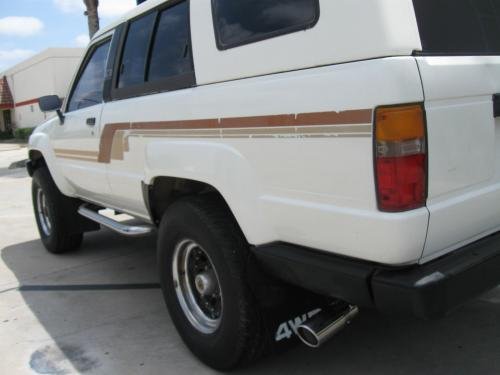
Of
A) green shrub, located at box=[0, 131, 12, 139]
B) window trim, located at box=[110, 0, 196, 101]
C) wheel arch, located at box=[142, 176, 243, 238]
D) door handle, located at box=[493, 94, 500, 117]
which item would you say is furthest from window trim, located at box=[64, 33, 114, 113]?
green shrub, located at box=[0, 131, 12, 139]

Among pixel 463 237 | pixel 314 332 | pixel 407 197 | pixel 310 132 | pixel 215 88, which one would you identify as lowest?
pixel 314 332

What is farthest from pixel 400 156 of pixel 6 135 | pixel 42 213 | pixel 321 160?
pixel 6 135

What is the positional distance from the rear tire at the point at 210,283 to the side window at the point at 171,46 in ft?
2.68

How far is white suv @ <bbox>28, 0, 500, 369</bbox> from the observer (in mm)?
2016

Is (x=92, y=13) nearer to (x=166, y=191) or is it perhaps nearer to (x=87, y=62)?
(x=87, y=62)

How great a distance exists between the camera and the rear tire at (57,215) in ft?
17.7

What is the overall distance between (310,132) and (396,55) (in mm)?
454

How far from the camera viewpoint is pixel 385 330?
3426 mm

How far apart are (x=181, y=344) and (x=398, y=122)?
2.21 metres

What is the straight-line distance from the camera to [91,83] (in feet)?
14.8

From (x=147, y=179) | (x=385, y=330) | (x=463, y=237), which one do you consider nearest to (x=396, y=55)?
(x=463, y=237)

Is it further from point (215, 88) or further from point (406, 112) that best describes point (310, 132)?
point (215, 88)

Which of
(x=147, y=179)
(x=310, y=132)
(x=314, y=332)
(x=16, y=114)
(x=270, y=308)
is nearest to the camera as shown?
(x=310, y=132)

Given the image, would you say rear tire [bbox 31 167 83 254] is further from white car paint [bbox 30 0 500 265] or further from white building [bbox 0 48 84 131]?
white building [bbox 0 48 84 131]
